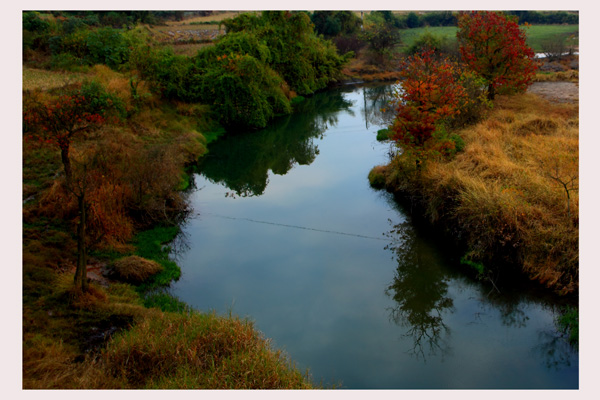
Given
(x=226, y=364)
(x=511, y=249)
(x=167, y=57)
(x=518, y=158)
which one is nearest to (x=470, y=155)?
(x=518, y=158)

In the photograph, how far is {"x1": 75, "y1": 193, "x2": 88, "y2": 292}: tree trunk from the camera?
907 centimetres

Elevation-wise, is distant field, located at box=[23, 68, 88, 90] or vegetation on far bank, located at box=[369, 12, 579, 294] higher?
distant field, located at box=[23, 68, 88, 90]

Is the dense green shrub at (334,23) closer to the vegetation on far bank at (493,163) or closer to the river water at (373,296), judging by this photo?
the vegetation on far bank at (493,163)

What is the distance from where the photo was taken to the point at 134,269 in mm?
11117

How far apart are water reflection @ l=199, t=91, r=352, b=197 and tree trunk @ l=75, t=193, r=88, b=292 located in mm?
8755

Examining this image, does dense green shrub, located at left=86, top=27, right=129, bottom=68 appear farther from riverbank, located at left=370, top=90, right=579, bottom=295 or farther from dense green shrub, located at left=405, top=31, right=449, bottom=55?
dense green shrub, located at left=405, top=31, right=449, bottom=55

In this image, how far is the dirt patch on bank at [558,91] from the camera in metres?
24.0

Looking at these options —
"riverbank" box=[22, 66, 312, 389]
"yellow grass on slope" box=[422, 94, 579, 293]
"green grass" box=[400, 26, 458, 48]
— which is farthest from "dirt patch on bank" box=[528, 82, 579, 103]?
"riverbank" box=[22, 66, 312, 389]

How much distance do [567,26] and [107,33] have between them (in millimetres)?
38815

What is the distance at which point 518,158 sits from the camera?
15250 millimetres

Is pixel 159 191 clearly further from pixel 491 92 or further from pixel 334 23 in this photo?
pixel 334 23

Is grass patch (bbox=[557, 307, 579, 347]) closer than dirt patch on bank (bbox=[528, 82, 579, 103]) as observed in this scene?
Yes

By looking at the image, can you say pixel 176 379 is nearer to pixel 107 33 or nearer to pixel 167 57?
pixel 167 57

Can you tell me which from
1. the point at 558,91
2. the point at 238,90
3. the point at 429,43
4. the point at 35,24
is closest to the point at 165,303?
the point at 238,90
